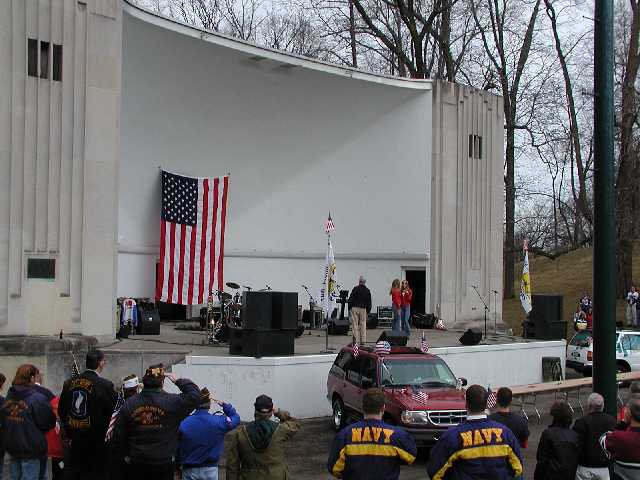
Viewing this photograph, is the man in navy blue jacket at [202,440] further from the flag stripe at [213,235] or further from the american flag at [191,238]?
the flag stripe at [213,235]

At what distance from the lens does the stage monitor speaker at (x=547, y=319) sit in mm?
21594

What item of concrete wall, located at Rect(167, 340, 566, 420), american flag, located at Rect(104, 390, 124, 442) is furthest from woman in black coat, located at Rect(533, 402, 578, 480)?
concrete wall, located at Rect(167, 340, 566, 420)

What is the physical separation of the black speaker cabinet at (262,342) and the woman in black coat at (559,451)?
8657 mm

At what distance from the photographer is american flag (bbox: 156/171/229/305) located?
76.1 ft

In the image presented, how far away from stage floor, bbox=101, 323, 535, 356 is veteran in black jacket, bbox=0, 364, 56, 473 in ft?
26.3

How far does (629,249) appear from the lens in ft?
120

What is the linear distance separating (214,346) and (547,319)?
365 inches

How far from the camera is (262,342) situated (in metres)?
15.2

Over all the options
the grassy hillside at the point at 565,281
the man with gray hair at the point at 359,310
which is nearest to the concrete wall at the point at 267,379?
the man with gray hair at the point at 359,310

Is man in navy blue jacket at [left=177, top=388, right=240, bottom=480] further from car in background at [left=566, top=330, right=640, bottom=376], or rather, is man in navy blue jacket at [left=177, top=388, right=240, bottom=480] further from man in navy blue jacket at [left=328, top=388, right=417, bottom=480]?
car in background at [left=566, top=330, right=640, bottom=376]

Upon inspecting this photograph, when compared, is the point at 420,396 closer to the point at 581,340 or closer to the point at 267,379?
the point at 267,379

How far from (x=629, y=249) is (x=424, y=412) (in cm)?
2754

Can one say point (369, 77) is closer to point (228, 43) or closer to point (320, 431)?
point (228, 43)

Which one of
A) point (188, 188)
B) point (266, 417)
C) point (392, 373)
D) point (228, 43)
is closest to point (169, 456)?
point (266, 417)
